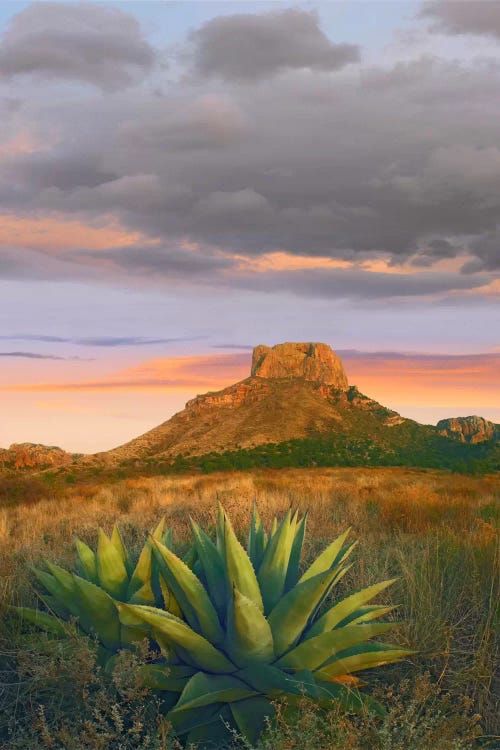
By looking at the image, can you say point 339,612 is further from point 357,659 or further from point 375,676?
point 375,676

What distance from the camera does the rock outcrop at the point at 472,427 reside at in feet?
316

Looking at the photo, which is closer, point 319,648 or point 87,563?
point 319,648

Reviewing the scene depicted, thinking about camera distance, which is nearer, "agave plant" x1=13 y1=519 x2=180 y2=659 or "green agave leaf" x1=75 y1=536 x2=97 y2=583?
"agave plant" x1=13 y1=519 x2=180 y2=659

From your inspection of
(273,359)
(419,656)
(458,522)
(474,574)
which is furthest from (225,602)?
(273,359)

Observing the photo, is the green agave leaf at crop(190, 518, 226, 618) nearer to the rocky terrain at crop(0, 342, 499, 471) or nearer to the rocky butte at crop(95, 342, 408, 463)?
the rocky terrain at crop(0, 342, 499, 471)

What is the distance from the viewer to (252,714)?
3.51 meters

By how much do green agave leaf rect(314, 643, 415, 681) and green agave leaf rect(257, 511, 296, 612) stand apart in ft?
1.59

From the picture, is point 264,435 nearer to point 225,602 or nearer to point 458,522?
point 458,522

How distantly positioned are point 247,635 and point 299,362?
4805 inches

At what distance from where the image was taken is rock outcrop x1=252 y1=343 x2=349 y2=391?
120838mm

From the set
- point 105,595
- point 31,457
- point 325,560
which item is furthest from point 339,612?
point 31,457

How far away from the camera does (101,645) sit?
410 cm

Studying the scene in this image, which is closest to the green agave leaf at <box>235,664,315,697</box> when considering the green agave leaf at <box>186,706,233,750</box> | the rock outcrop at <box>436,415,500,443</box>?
the green agave leaf at <box>186,706,233,750</box>

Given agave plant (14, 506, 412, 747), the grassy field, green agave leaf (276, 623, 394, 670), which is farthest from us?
green agave leaf (276, 623, 394, 670)
